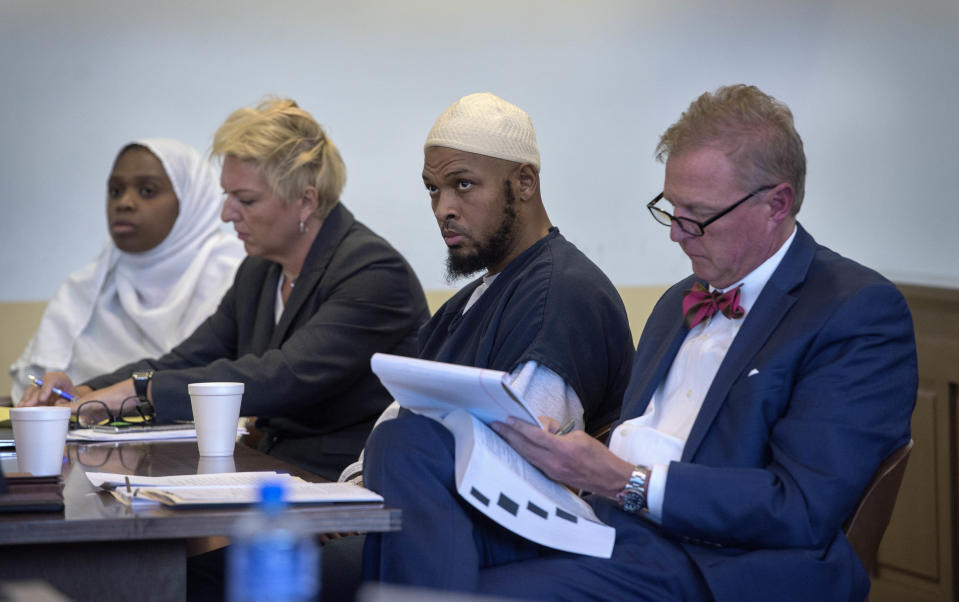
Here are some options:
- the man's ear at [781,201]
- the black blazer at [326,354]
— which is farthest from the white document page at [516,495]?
the black blazer at [326,354]

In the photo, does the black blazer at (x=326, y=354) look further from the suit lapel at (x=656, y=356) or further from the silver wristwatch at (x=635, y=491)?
the silver wristwatch at (x=635, y=491)

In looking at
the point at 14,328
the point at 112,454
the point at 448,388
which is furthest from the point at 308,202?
the point at 14,328

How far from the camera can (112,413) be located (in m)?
2.66

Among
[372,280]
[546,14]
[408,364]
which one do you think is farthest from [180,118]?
[408,364]

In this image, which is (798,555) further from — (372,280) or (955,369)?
(955,369)

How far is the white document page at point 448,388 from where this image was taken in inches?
58.4

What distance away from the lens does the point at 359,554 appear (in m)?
2.01

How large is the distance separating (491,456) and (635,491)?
0.84 ft

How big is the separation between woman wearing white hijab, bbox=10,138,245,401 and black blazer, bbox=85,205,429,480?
1.03 metres

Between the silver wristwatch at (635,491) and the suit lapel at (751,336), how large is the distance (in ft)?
0.29

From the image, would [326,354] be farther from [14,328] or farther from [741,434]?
[14,328]

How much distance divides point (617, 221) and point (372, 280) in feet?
8.72

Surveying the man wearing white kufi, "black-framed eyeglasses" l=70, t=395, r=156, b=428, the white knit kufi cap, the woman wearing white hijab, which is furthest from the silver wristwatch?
the woman wearing white hijab

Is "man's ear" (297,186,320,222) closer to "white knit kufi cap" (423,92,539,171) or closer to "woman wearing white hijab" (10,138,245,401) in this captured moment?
"white knit kufi cap" (423,92,539,171)
